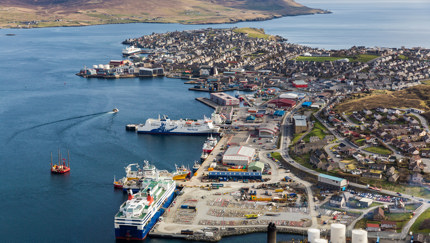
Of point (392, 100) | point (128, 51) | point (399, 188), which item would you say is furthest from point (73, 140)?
point (128, 51)

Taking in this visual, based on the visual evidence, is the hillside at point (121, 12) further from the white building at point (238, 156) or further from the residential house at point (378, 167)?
the residential house at point (378, 167)

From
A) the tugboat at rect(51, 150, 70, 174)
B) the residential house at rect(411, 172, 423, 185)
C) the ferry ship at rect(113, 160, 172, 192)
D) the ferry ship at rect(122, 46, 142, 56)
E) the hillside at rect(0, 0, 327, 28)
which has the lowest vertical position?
the tugboat at rect(51, 150, 70, 174)

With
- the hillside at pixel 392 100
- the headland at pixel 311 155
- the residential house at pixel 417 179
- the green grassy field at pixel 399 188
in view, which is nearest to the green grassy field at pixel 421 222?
the headland at pixel 311 155

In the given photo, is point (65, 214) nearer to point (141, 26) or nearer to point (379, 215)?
point (379, 215)

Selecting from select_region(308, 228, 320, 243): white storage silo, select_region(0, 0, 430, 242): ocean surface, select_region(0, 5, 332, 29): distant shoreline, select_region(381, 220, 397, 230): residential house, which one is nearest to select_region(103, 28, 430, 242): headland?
select_region(381, 220, 397, 230): residential house

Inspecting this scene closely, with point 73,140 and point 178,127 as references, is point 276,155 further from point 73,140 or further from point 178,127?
point 73,140

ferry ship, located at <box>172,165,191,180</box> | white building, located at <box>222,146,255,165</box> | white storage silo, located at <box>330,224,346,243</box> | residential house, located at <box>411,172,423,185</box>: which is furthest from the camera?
white building, located at <box>222,146,255,165</box>

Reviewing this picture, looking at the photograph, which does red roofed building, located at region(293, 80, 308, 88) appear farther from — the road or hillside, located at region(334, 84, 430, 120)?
the road
